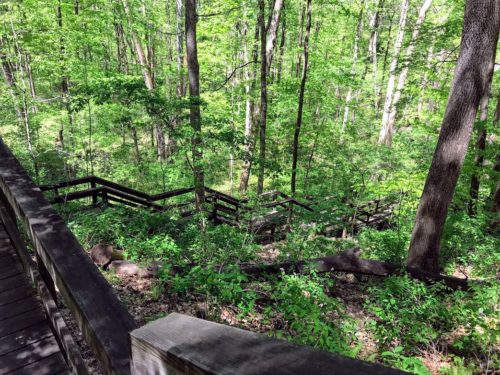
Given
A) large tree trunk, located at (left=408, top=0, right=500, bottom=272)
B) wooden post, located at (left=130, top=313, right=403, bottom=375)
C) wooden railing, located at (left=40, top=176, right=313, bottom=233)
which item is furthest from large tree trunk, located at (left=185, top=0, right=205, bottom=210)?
wooden post, located at (left=130, top=313, right=403, bottom=375)

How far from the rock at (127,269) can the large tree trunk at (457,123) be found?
5024 mm

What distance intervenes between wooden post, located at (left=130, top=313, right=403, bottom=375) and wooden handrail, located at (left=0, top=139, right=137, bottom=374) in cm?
24

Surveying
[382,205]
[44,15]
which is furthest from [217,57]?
[382,205]

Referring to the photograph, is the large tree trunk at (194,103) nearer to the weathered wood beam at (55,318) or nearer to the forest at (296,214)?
the forest at (296,214)

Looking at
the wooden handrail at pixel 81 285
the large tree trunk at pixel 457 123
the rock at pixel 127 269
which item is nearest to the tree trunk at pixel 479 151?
the large tree trunk at pixel 457 123

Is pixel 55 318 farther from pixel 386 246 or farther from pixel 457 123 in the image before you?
pixel 386 246

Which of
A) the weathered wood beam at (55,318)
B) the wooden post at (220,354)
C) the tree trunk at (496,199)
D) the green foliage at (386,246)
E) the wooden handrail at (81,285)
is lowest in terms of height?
the green foliage at (386,246)

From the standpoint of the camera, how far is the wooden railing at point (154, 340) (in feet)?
2.41

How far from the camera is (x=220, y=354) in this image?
79 cm

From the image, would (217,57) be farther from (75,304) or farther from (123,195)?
(75,304)

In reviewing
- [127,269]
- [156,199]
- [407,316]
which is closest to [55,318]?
[127,269]

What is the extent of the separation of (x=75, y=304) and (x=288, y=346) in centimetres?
111

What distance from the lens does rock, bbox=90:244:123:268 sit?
503cm

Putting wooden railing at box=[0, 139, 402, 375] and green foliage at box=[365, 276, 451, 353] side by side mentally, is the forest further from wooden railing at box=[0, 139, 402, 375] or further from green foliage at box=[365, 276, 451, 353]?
wooden railing at box=[0, 139, 402, 375]
